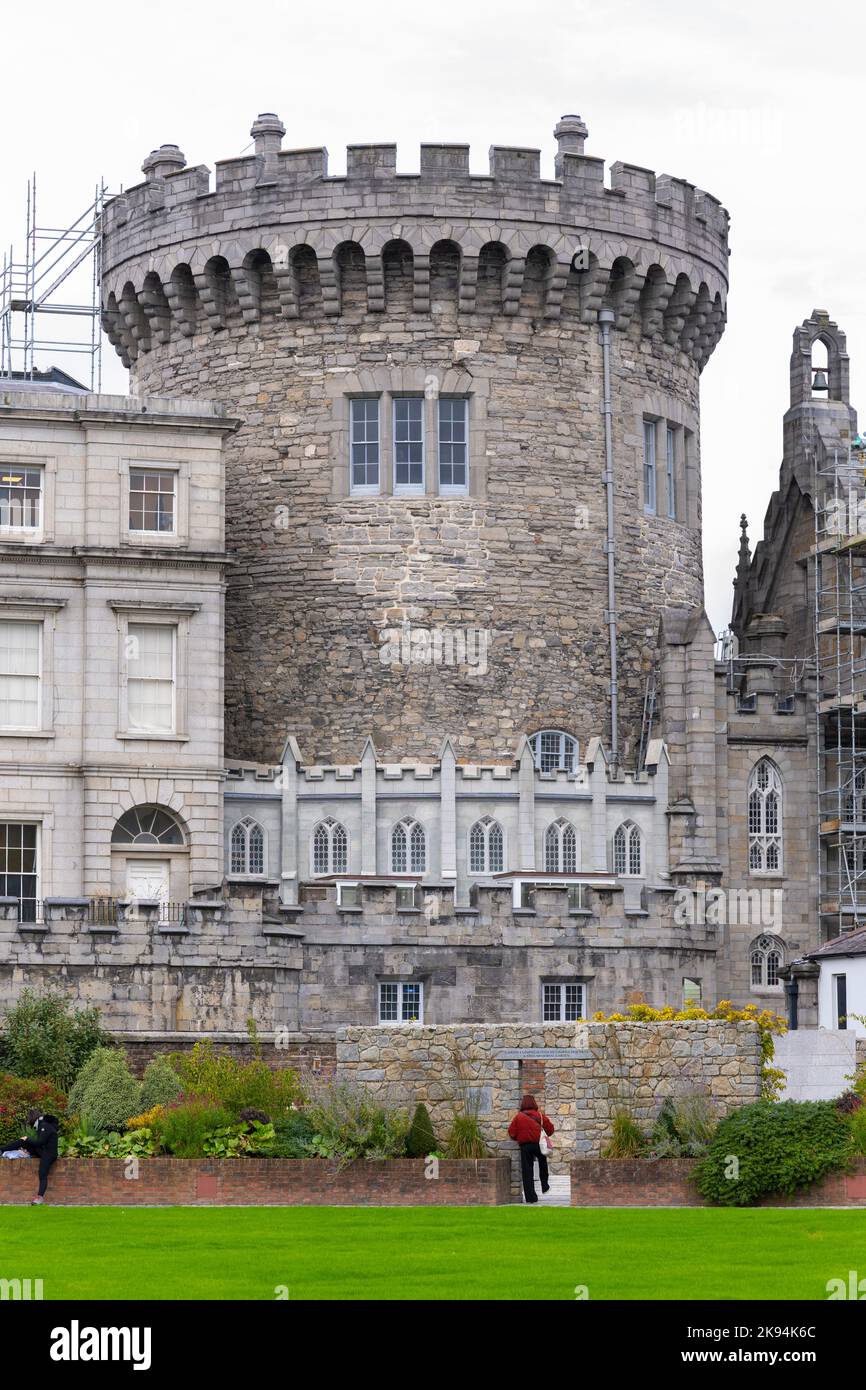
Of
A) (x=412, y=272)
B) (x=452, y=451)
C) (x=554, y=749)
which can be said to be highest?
(x=412, y=272)

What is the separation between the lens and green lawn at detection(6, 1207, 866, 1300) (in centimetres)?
2280

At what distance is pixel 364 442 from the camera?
191 feet

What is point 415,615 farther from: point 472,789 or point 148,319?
point 148,319

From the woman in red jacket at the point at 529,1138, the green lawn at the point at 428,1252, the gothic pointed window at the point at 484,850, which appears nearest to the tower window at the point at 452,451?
the gothic pointed window at the point at 484,850

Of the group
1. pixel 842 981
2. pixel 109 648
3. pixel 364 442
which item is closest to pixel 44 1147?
pixel 842 981

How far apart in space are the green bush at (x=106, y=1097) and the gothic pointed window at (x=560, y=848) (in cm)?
1751

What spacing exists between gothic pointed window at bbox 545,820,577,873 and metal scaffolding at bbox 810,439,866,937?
5831 millimetres

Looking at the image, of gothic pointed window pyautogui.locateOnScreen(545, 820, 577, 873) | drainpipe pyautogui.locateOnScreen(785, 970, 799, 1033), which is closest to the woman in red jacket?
drainpipe pyautogui.locateOnScreen(785, 970, 799, 1033)

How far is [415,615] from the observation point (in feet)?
188

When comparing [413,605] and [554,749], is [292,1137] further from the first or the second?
[413,605]

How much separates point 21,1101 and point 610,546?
79.8ft

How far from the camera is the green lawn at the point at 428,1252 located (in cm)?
2280

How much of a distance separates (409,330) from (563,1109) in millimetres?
24845

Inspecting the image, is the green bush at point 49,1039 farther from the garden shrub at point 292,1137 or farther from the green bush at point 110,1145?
the garden shrub at point 292,1137
